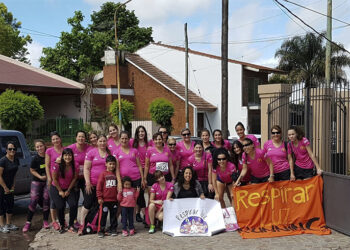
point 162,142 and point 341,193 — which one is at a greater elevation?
point 162,142

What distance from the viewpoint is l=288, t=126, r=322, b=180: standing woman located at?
688 cm

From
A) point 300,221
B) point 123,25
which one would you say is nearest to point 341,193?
point 300,221

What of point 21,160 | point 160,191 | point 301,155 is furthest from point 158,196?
point 21,160

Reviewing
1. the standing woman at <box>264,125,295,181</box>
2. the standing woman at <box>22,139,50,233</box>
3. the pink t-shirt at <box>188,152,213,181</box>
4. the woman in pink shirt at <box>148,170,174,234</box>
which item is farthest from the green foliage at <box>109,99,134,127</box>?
the standing woman at <box>264,125,295,181</box>

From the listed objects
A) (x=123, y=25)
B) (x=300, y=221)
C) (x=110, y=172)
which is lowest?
(x=300, y=221)

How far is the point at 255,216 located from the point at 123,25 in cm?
3884

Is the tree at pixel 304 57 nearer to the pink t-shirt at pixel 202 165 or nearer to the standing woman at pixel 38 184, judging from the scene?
the pink t-shirt at pixel 202 165

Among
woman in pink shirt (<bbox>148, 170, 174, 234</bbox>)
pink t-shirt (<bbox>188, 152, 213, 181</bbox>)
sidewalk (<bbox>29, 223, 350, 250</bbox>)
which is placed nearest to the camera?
sidewalk (<bbox>29, 223, 350, 250</bbox>)

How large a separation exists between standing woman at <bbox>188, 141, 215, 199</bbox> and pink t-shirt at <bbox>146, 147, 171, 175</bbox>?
1.57 ft

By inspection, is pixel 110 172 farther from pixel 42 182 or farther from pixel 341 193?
pixel 341 193

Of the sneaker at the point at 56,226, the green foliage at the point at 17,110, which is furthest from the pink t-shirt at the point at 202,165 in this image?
the green foliage at the point at 17,110

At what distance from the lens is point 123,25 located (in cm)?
4303

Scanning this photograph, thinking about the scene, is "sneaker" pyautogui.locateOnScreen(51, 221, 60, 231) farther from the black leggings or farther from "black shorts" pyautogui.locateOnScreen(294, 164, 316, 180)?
"black shorts" pyautogui.locateOnScreen(294, 164, 316, 180)

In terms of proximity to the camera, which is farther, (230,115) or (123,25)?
(123,25)
